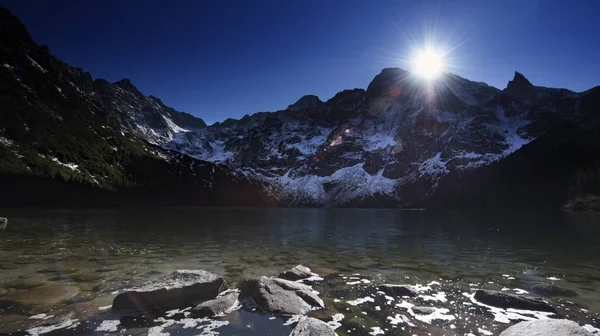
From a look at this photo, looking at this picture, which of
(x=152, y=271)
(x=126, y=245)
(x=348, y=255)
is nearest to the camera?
(x=152, y=271)

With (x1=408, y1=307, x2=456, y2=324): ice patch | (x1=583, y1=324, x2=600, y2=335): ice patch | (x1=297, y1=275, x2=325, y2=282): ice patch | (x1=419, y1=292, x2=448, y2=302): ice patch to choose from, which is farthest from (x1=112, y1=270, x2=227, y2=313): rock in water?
(x1=583, y1=324, x2=600, y2=335): ice patch

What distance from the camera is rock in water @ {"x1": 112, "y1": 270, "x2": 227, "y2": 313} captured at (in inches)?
525

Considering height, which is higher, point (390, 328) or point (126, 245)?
point (390, 328)

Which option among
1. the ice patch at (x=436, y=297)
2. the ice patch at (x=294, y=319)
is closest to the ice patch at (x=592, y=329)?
the ice patch at (x=436, y=297)

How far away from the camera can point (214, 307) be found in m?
13.5

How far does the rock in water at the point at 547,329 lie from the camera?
32.8 ft

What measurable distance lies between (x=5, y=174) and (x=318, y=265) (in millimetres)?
228151

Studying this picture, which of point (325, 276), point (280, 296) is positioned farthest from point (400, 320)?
point (325, 276)

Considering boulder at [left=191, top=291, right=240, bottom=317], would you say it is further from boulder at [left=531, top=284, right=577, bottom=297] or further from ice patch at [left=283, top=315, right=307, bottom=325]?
boulder at [left=531, top=284, right=577, bottom=297]

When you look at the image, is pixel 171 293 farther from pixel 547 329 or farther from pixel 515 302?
pixel 515 302

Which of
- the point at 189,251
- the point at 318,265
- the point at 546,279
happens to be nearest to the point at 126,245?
the point at 189,251

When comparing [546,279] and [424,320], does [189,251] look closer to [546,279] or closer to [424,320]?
[424,320]

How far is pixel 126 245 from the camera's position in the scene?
35250 millimetres

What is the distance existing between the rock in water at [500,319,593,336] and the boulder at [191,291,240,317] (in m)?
10.7
